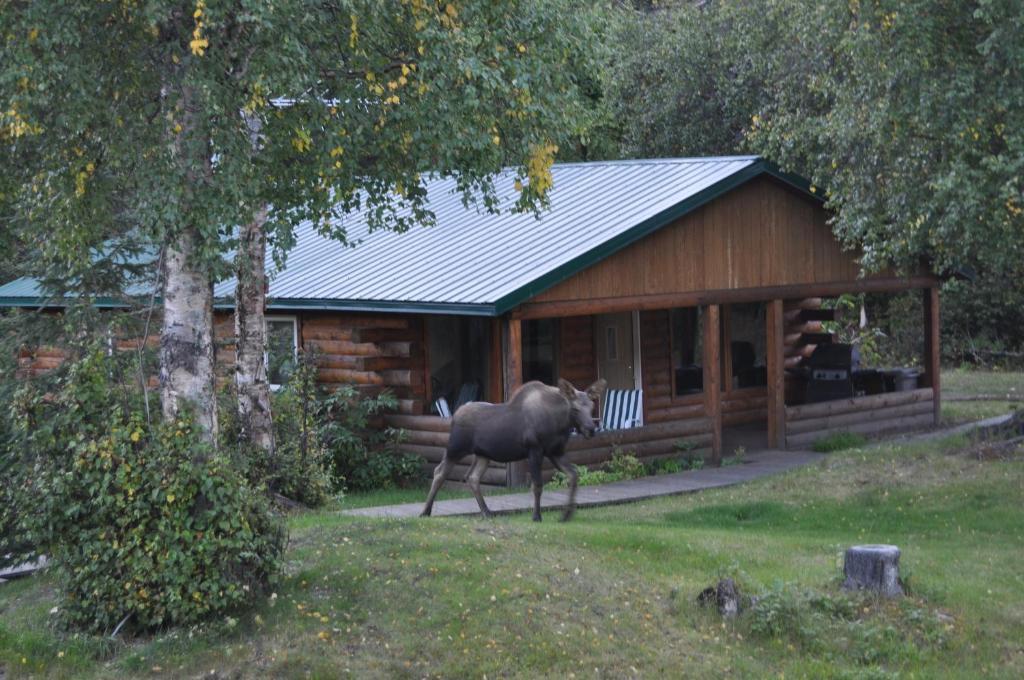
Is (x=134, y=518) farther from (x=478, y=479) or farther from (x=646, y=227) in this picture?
(x=646, y=227)

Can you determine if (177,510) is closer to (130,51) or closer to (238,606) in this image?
(238,606)

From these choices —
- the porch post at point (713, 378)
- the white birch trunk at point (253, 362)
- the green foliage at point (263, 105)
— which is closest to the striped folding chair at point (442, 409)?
the porch post at point (713, 378)

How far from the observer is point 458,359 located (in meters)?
21.8

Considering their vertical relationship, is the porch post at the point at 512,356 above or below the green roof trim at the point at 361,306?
below

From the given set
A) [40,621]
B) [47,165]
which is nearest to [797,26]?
[47,165]

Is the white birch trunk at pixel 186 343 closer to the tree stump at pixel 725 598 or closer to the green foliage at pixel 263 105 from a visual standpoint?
the green foliage at pixel 263 105

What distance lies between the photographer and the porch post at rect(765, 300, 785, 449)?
21266 mm

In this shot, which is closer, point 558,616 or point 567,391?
point 558,616

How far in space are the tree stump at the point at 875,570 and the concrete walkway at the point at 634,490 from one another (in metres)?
5.15

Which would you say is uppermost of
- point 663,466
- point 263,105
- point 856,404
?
point 263,105

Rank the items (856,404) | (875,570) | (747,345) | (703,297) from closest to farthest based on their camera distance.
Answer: (875,570) < (703,297) < (856,404) < (747,345)

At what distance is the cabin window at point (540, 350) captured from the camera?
2177 centimetres

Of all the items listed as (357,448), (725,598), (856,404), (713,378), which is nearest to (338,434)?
(357,448)

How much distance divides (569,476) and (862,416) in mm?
10595
